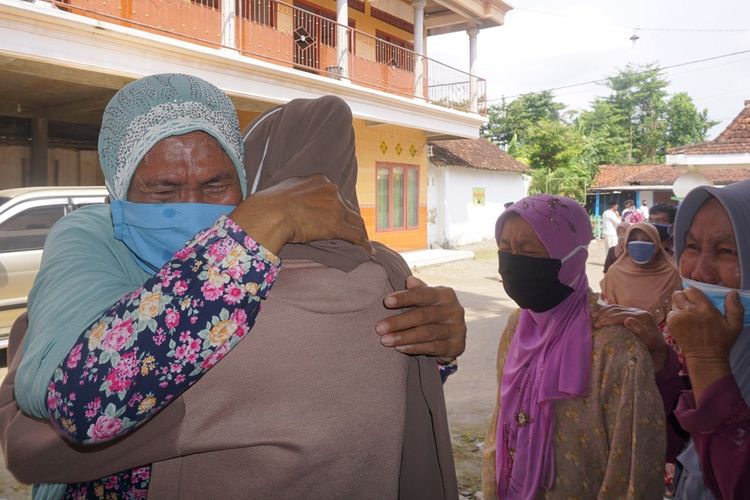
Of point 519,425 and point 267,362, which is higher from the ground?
point 267,362

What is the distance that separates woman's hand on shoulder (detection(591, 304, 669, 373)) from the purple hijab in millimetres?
79

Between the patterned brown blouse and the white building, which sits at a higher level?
the white building

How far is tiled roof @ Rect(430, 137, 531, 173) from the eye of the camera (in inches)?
662

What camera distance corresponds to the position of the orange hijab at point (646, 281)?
11.4 ft

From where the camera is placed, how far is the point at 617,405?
181 centimetres

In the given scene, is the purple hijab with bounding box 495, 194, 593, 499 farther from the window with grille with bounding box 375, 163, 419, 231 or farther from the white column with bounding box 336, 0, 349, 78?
the window with grille with bounding box 375, 163, 419, 231

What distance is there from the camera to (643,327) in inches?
73.1

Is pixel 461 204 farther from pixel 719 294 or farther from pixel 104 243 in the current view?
pixel 104 243

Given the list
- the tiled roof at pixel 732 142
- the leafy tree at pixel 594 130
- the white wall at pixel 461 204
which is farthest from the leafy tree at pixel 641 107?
the tiled roof at pixel 732 142

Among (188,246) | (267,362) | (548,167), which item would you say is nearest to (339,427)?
(267,362)

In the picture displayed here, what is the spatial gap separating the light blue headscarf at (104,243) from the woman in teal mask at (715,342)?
1334mm

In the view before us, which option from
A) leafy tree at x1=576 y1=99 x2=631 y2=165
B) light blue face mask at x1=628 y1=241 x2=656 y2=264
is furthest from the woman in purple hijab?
leafy tree at x1=576 y1=99 x2=631 y2=165

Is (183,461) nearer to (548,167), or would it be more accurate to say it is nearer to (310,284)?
(310,284)

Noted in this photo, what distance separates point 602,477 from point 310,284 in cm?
147
